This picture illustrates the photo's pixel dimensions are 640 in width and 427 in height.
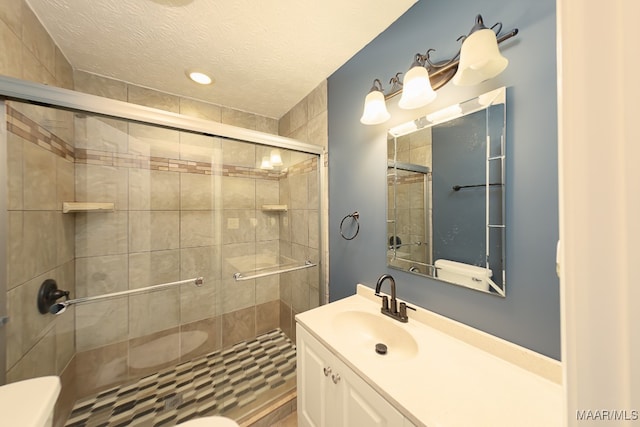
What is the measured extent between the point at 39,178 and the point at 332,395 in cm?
182

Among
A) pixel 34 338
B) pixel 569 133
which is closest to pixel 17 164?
pixel 34 338

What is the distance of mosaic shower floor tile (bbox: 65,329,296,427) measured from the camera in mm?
1326

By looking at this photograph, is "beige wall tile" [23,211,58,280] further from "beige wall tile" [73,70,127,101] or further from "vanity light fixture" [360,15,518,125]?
"vanity light fixture" [360,15,518,125]

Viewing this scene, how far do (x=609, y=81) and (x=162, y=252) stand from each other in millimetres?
2205

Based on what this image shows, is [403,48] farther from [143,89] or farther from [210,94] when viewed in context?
[143,89]

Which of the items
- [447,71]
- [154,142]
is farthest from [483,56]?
[154,142]

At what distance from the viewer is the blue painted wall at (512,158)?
721mm

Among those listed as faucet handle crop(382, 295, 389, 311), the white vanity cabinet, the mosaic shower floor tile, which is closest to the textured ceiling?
faucet handle crop(382, 295, 389, 311)

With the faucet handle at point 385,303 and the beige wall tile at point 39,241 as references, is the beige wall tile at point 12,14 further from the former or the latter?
the faucet handle at point 385,303

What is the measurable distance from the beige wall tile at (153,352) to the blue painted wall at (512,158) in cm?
163

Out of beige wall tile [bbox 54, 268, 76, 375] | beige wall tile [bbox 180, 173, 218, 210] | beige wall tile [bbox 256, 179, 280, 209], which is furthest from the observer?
beige wall tile [bbox 256, 179, 280, 209]

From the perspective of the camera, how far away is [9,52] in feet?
3.13

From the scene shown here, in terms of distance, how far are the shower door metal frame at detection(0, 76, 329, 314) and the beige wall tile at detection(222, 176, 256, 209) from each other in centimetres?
50

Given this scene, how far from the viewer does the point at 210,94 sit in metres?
1.81
